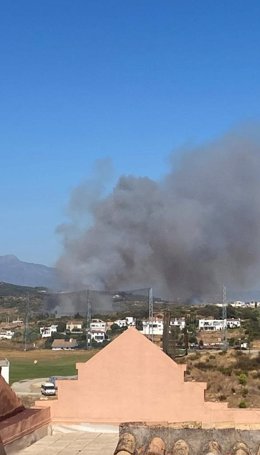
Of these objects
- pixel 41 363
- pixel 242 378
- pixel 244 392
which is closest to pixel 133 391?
pixel 244 392

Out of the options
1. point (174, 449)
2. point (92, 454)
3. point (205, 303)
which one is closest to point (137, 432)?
point (174, 449)

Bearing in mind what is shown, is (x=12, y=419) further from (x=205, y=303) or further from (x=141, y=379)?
(x=205, y=303)

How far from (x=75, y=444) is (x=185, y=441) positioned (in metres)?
3.00

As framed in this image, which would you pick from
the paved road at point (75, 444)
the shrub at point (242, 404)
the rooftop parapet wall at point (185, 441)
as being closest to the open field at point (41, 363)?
the shrub at point (242, 404)

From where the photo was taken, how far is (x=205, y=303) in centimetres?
13362

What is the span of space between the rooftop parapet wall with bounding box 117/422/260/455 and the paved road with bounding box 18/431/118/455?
5.65ft

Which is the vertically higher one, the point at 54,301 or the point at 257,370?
the point at 54,301

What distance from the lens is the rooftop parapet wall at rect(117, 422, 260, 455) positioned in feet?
23.9

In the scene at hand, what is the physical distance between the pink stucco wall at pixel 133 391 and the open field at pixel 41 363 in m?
31.1

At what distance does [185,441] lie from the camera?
7426 mm

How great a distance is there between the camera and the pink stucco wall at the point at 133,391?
37.0ft

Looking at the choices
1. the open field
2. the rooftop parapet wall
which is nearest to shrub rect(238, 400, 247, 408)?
the open field

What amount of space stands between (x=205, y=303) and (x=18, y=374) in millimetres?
90262

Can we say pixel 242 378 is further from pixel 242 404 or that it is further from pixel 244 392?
pixel 242 404
